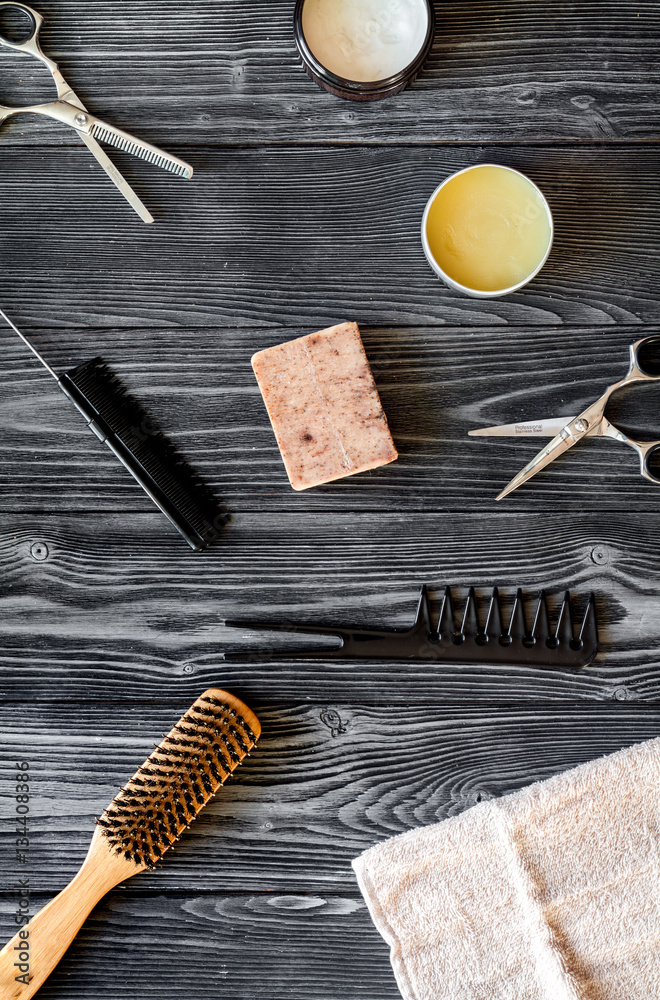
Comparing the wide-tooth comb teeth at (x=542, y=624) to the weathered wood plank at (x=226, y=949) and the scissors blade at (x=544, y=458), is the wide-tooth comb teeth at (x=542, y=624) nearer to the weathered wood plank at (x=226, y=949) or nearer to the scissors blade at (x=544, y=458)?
the scissors blade at (x=544, y=458)

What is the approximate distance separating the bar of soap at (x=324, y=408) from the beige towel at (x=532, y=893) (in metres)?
0.41

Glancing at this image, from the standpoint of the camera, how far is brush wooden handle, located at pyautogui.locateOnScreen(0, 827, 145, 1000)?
2.41 feet

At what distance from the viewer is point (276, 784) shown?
2.56 feet

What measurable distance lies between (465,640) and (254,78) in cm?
66

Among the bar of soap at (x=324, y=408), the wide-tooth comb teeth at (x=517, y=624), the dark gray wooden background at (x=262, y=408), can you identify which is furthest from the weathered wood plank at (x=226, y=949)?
the bar of soap at (x=324, y=408)

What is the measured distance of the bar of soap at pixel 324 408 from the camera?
2.45ft

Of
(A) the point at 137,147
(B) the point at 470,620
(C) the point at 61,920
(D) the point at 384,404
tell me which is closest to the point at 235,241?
(A) the point at 137,147

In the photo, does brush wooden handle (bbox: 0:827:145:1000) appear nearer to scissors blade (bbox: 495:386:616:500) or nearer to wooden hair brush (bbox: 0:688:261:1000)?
wooden hair brush (bbox: 0:688:261:1000)

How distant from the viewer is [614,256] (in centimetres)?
79

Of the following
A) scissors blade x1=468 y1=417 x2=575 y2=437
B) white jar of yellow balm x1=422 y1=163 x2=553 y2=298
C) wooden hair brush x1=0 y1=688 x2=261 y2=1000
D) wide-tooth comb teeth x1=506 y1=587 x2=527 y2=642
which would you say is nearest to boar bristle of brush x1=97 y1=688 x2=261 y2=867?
wooden hair brush x1=0 y1=688 x2=261 y2=1000

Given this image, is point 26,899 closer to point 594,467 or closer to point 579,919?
point 579,919

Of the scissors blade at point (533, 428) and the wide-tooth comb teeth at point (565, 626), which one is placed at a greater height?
the scissors blade at point (533, 428)

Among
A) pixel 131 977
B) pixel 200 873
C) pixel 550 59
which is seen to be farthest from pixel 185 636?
pixel 550 59

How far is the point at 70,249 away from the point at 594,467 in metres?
0.62
